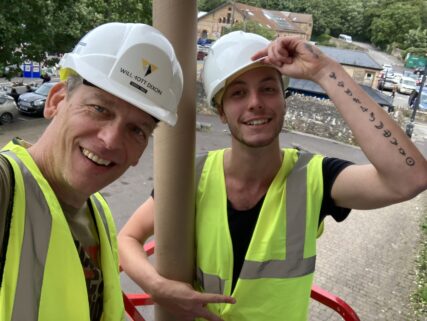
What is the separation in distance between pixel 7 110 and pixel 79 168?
15.9 meters

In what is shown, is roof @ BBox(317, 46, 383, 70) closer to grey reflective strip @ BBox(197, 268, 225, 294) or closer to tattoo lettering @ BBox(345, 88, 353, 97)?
tattoo lettering @ BBox(345, 88, 353, 97)

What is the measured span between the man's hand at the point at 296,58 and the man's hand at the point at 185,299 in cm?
108

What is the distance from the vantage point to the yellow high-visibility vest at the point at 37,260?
1.16 m

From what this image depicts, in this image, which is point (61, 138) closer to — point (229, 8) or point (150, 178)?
point (150, 178)

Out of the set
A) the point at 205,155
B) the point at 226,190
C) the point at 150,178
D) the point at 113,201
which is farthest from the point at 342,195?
the point at 150,178

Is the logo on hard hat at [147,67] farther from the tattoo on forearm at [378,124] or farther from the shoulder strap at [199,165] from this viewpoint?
the tattoo on forearm at [378,124]

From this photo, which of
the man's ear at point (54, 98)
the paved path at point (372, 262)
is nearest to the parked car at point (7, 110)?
the paved path at point (372, 262)

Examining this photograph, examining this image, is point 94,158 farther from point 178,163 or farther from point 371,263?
point 371,263

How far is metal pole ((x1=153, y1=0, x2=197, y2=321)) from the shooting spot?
1.54 metres

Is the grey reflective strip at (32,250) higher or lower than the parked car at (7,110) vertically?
higher

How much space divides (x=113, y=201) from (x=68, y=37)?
867 cm

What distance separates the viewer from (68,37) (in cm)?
1462

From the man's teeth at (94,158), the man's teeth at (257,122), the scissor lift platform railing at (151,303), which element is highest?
the man's teeth at (257,122)

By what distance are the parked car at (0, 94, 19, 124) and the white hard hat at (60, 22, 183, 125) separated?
615 inches
